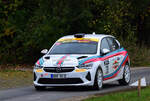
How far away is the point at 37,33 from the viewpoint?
3156cm

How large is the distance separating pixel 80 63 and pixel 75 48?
4.50ft

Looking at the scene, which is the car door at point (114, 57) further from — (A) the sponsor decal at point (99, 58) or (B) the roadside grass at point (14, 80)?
(B) the roadside grass at point (14, 80)

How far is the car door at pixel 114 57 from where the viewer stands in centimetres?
1707

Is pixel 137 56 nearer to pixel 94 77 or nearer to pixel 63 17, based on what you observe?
pixel 63 17

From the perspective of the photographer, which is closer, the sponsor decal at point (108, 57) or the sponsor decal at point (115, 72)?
the sponsor decal at point (108, 57)

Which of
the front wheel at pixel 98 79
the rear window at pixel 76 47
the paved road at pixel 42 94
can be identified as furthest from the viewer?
the rear window at pixel 76 47

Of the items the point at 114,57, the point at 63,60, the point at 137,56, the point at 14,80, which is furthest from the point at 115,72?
the point at 137,56

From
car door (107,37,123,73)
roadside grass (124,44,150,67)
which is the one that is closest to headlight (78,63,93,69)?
car door (107,37,123,73)

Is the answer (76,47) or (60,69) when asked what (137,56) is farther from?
(60,69)

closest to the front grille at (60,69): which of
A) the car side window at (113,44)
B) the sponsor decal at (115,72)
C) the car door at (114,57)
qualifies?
the sponsor decal at (115,72)

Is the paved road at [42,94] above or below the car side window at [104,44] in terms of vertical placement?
below

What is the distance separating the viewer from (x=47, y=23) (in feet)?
103

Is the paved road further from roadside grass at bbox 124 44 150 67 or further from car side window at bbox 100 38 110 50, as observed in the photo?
roadside grass at bbox 124 44 150 67

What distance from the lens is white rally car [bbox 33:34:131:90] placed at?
15.3m
